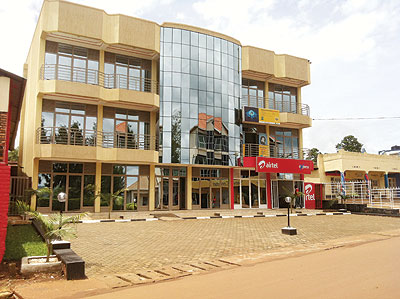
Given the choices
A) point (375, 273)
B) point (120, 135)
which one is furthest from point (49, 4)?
point (375, 273)

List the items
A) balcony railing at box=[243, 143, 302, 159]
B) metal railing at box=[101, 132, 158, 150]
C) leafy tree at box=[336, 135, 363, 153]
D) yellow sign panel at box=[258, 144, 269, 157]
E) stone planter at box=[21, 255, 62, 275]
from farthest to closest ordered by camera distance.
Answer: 1. leafy tree at box=[336, 135, 363, 153]
2. yellow sign panel at box=[258, 144, 269, 157]
3. balcony railing at box=[243, 143, 302, 159]
4. metal railing at box=[101, 132, 158, 150]
5. stone planter at box=[21, 255, 62, 275]

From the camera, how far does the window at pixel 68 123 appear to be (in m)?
20.2

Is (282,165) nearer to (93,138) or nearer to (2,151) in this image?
(93,138)

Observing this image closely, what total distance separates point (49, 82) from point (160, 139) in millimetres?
7365

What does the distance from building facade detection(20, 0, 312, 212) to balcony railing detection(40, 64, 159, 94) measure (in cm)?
6

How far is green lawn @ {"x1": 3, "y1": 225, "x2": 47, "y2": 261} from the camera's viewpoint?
320 inches

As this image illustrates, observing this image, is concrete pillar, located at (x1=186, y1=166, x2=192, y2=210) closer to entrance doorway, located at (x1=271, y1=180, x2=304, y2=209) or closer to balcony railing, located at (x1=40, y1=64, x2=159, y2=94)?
balcony railing, located at (x1=40, y1=64, x2=159, y2=94)

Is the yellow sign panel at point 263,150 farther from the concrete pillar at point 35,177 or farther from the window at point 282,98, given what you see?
the concrete pillar at point 35,177

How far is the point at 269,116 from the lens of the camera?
2661 cm

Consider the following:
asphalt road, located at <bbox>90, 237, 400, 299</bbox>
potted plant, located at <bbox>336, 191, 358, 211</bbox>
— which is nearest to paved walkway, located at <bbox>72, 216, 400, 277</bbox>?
asphalt road, located at <bbox>90, 237, 400, 299</bbox>

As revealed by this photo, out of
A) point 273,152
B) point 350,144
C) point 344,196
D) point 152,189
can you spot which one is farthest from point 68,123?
point 350,144

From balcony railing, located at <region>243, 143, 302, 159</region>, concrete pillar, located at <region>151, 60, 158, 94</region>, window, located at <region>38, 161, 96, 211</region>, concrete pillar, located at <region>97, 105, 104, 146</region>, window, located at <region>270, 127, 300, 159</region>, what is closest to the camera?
window, located at <region>38, 161, 96, 211</region>

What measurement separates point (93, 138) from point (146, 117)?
3.92m

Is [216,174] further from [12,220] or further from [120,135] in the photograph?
[12,220]
